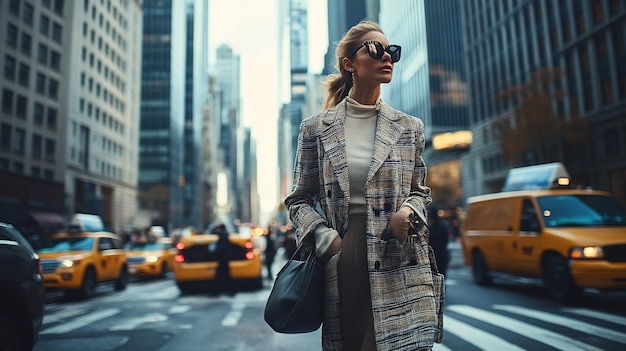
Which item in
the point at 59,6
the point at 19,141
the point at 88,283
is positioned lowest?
the point at 88,283

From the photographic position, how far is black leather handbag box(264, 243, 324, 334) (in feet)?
6.07

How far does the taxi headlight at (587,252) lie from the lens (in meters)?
7.86

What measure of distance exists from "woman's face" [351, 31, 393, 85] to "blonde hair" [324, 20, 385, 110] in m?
0.04

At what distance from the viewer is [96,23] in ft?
175

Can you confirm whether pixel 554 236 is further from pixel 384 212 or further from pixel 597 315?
pixel 384 212

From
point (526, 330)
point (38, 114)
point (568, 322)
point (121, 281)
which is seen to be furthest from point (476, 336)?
point (38, 114)

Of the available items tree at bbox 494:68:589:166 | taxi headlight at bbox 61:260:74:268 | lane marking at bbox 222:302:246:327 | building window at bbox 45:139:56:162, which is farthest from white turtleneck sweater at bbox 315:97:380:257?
building window at bbox 45:139:56:162

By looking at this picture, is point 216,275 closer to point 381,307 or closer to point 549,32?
point 381,307

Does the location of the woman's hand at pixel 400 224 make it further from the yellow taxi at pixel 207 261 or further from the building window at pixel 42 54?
the building window at pixel 42 54

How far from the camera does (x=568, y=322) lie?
6684 millimetres

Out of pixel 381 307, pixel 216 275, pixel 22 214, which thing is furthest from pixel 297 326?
pixel 22 214

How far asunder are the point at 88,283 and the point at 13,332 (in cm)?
845

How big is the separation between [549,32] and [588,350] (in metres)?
40.6

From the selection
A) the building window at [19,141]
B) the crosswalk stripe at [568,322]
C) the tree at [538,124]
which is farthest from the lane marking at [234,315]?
the building window at [19,141]
